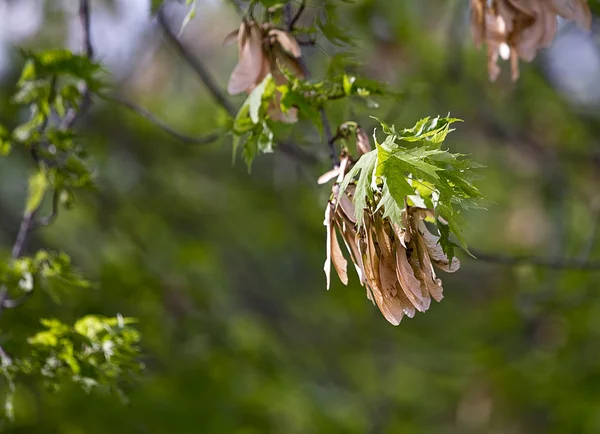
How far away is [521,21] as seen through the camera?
173 centimetres

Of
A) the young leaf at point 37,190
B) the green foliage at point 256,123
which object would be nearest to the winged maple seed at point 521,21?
the green foliage at point 256,123

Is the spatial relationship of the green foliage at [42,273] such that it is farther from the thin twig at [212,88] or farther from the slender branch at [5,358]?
the thin twig at [212,88]

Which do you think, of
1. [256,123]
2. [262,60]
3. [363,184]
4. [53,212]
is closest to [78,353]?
[53,212]

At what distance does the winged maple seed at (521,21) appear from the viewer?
1700 mm

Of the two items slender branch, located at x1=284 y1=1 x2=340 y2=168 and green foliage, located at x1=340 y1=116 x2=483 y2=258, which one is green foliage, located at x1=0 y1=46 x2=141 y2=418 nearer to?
slender branch, located at x1=284 y1=1 x2=340 y2=168

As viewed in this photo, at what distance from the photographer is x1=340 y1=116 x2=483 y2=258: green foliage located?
1.18 m

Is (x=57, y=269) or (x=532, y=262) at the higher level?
(x=57, y=269)

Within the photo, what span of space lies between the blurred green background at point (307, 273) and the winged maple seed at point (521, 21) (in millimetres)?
633

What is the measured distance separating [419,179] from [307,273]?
14.6 feet

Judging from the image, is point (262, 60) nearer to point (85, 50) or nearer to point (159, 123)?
point (159, 123)

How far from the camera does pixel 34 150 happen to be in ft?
6.64

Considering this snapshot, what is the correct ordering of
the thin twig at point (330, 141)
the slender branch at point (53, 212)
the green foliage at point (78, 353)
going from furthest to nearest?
the slender branch at point (53, 212)
the green foliage at point (78, 353)
the thin twig at point (330, 141)

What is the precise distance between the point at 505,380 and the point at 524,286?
0.51 meters

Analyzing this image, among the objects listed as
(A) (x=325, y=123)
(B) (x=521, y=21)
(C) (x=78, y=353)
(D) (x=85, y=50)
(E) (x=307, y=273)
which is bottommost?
(E) (x=307, y=273)
